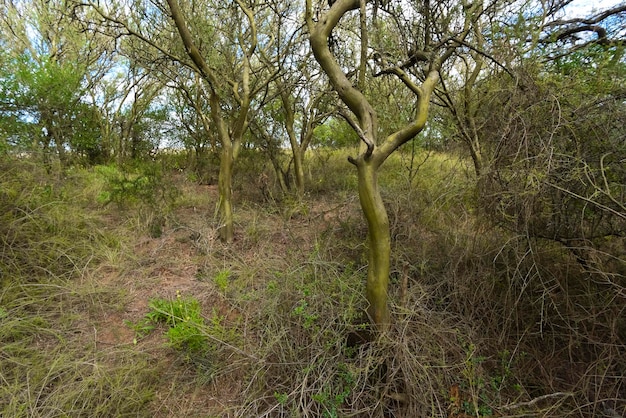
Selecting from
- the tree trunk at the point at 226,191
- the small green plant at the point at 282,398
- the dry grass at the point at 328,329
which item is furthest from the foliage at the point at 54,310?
the tree trunk at the point at 226,191

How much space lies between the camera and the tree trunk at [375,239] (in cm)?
226

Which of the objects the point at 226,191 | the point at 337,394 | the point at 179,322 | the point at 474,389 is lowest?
the point at 474,389

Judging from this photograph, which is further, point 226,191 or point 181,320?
point 226,191

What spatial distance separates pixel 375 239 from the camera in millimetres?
2316

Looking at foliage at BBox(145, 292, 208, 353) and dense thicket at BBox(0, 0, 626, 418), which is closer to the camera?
dense thicket at BBox(0, 0, 626, 418)

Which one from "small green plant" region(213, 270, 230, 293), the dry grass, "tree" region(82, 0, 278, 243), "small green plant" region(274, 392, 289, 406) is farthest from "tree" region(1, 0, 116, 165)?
"small green plant" region(274, 392, 289, 406)

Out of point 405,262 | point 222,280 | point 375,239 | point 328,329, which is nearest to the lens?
point 375,239

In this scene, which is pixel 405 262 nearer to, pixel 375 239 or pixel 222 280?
pixel 375 239

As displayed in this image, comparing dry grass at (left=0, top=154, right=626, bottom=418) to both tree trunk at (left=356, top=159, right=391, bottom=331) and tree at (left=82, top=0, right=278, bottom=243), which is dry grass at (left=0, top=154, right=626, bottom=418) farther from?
tree at (left=82, top=0, right=278, bottom=243)

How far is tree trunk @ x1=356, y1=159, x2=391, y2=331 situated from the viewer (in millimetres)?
2258

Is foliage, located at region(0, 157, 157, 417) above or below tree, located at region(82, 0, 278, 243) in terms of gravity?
below

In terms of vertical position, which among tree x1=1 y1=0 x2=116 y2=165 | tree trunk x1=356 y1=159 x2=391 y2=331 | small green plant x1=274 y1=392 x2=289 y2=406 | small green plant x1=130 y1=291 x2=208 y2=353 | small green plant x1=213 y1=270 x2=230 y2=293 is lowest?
small green plant x1=274 y1=392 x2=289 y2=406

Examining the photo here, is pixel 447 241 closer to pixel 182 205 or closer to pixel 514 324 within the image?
pixel 514 324

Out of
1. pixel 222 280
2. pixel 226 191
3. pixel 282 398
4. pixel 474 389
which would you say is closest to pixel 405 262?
pixel 474 389
